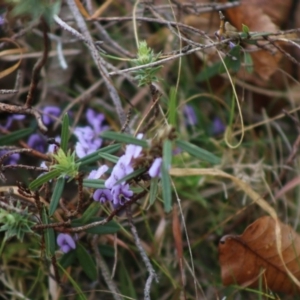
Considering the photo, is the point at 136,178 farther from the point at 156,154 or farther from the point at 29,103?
the point at 29,103

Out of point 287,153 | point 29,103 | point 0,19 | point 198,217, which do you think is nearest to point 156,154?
point 29,103

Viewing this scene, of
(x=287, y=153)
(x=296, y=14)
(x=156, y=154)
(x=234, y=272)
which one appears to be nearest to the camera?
(x=156, y=154)

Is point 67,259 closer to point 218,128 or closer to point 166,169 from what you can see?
point 166,169

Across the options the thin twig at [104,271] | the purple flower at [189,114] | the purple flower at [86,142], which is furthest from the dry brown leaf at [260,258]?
the purple flower at [189,114]

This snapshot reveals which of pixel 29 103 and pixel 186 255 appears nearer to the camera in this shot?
pixel 29 103

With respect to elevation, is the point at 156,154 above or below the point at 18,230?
above

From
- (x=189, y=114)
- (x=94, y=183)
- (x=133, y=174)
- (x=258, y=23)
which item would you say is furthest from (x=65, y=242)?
(x=258, y=23)
